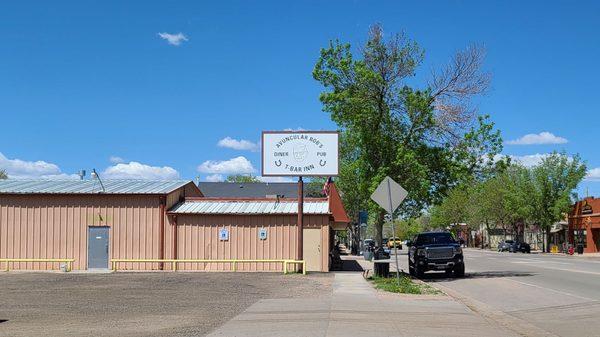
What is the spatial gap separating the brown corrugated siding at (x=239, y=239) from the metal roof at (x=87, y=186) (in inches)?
90.0

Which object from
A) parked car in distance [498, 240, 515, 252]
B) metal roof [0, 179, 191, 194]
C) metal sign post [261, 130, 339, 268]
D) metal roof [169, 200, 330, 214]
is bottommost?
parked car in distance [498, 240, 515, 252]

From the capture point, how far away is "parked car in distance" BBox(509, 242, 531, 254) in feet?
234

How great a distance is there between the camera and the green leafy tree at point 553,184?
66.4 m

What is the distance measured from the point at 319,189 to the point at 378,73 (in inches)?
2156

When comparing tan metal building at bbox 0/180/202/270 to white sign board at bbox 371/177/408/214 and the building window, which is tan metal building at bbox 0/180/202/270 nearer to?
white sign board at bbox 371/177/408/214

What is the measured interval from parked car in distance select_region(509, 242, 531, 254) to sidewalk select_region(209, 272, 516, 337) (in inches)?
2277

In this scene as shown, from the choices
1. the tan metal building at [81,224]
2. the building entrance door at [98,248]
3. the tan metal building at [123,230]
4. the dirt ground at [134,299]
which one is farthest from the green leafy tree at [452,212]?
the dirt ground at [134,299]

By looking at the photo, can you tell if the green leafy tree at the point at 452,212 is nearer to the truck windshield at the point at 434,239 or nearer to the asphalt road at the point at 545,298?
the truck windshield at the point at 434,239

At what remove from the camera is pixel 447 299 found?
16938 millimetres

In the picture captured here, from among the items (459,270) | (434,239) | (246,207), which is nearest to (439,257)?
(459,270)

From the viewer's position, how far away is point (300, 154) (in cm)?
2869

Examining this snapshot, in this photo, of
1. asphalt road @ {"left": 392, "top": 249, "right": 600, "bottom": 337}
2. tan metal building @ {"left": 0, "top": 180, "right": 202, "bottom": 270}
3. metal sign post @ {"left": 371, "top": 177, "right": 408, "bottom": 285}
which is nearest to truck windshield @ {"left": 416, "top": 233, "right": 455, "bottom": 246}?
asphalt road @ {"left": 392, "top": 249, "right": 600, "bottom": 337}

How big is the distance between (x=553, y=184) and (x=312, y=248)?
149ft

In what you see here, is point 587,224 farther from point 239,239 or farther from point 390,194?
point 390,194
